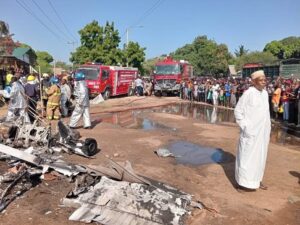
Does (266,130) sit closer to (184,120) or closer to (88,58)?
(184,120)

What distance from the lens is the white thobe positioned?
5.99m

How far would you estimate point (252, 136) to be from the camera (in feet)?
19.6

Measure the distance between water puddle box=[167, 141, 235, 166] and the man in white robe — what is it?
2.14 metres

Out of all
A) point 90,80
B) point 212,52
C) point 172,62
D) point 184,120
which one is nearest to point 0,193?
point 184,120

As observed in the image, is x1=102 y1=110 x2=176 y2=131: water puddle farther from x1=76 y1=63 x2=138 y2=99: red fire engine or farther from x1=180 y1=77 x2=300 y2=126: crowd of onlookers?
x1=76 y1=63 x2=138 y2=99: red fire engine

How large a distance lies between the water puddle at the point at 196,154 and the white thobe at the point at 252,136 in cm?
214

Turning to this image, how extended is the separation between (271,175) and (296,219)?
79.5 inches

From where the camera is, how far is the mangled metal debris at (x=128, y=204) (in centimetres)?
485

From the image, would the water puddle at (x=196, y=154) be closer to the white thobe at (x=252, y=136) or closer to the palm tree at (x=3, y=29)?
the white thobe at (x=252, y=136)

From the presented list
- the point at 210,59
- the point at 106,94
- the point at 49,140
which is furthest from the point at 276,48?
the point at 49,140

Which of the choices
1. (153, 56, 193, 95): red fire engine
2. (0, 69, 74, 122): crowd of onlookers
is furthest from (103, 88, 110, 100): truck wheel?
(0, 69, 74, 122): crowd of onlookers

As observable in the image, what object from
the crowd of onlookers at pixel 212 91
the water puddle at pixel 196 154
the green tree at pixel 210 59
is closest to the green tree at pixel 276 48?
the green tree at pixel 210 59

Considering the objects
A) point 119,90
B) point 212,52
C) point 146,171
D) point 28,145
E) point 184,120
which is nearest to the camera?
point 146,171

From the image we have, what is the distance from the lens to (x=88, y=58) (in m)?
41.7
